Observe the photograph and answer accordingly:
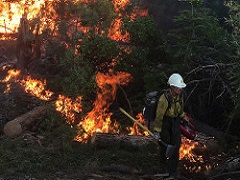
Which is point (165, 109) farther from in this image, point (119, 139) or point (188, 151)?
point (119, 139)

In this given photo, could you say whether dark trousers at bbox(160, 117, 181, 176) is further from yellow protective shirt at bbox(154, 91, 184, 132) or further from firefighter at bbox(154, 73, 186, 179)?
yellow protective shirt at bbox(154, 91, 184, 132)

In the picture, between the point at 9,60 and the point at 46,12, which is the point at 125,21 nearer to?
the point at 46,12

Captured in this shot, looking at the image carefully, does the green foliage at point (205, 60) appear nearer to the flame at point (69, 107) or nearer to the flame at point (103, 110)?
the flame at point (103, 110)

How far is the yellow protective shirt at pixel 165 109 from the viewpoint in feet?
19.9

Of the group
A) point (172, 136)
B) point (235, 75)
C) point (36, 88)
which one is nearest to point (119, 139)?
point (172, 136)

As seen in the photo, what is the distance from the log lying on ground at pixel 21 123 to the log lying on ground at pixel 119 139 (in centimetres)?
209

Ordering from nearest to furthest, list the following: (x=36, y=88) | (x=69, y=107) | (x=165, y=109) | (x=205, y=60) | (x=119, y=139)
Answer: (x=165, y=109)
(x=119, y=139)
(x=69, y=107)
(x=205, y=60)
(x=36, y=88)

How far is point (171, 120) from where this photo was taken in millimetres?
6270

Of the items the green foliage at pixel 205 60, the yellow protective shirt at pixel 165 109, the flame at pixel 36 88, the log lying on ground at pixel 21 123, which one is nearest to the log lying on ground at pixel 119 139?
the yellow protective shirt at pixel 165 109

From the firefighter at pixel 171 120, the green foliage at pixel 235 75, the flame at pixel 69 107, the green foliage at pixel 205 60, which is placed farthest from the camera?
the flame at pixel 69 107

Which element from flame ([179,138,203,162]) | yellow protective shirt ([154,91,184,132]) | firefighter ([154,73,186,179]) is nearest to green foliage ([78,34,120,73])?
flame ([179,138,203,162])

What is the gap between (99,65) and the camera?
10.6 metres

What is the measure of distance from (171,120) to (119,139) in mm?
1917

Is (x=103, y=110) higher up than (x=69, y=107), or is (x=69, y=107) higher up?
(x=69, y=107)
